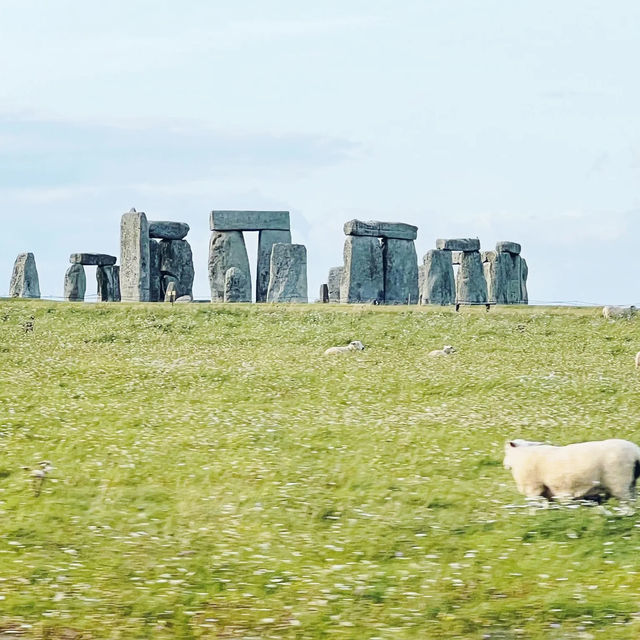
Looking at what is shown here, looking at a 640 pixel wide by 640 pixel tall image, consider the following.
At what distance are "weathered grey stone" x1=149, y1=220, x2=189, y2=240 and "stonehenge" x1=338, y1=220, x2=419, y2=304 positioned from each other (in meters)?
7.09

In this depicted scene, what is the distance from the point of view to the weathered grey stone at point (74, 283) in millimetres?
51500

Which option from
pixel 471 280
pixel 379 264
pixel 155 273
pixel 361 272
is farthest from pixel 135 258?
pixel 471 280

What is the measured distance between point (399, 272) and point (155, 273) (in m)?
10.2

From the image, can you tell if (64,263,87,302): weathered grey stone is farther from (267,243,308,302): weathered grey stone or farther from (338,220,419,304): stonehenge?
(338,220,419,304): stonehenge

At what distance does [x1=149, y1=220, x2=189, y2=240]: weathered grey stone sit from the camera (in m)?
50.9

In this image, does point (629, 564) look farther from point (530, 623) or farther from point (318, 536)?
point (318, 536)

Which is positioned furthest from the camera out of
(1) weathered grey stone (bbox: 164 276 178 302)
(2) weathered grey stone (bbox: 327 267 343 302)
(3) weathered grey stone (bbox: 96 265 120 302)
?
(2) weathered grey stone (bbox: 327 267 343 302)

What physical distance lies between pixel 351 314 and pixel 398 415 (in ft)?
63.7

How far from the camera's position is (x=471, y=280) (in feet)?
177

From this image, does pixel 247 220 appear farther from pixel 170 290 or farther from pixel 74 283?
pixel 74 283

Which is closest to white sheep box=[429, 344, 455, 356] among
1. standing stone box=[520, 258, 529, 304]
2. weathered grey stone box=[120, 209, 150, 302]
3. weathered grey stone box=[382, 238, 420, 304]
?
weathered grey stone box=[382, 238, 420, 304]

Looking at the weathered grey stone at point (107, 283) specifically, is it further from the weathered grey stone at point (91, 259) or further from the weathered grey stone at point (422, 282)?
the weathered grey stone at point (422, 282)

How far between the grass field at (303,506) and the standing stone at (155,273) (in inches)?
905

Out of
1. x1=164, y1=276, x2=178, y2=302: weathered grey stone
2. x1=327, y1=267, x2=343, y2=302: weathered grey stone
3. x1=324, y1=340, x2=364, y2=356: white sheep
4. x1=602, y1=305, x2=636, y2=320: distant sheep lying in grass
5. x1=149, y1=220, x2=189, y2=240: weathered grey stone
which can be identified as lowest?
x1=324, y1=340, x2=364, y2=356: white sheep
